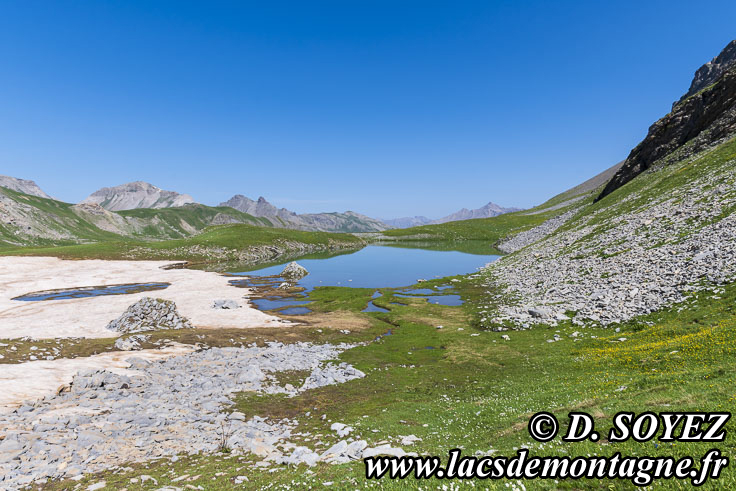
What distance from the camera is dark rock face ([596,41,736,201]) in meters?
85.1

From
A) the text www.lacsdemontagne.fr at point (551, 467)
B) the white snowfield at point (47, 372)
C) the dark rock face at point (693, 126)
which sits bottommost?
the white snowfield at point (47, 372)

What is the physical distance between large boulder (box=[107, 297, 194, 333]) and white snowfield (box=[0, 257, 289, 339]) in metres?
1.70

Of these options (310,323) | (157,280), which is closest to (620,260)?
(310,323)

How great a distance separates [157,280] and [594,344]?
106992 mm

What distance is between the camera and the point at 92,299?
63.3 metres

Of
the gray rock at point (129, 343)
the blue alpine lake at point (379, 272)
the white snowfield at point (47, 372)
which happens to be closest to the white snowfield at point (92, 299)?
the gray rock at point (129, 343)

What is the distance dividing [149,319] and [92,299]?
28944 mm

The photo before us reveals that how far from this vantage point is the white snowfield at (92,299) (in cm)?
4441

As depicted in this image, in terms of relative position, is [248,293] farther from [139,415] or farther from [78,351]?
[139,415]

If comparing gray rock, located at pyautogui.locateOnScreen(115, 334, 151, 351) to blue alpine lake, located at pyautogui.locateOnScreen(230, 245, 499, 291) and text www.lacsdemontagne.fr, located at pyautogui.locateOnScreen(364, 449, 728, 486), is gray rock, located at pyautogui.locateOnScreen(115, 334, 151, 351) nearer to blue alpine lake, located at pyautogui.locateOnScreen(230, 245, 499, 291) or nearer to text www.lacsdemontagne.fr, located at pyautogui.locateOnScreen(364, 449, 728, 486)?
text www.lacsdemontagne.fr, located at pyautogui.locateOnScreen(364, 449, 728, 486)

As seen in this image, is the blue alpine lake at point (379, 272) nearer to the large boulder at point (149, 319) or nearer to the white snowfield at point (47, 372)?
the large boulder at point (149, 319)

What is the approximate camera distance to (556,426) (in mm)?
14352

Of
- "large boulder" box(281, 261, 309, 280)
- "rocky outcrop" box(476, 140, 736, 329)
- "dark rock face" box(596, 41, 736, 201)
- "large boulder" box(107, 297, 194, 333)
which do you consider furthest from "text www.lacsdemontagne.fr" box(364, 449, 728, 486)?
"dark rock face" box(596, 41, 736, 201)

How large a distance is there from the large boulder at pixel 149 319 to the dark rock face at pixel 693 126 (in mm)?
132231
